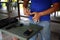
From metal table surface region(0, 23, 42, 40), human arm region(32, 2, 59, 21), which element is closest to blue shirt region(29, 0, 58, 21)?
human arm region(32, 2, 59, 21)

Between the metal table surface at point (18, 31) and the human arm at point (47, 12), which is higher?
the human arm at point (47, 12)

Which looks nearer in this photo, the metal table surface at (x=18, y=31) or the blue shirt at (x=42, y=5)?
the metal table surface at (x=18, y=31)

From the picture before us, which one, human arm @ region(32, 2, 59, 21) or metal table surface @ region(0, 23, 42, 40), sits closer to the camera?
metal table surface @ region(0, 23, 42, 40)

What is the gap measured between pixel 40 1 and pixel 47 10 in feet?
0.46

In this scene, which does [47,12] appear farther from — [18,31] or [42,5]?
[18,31]

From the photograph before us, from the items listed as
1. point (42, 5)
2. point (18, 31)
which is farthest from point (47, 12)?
point (18, 31)

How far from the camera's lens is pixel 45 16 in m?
1.24

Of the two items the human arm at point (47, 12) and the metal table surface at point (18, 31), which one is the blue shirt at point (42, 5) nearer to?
the human arm at point (47, 12)

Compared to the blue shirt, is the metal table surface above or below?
below

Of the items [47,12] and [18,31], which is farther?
[47,12]

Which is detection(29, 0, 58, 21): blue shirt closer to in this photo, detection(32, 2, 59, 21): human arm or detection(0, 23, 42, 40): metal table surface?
detection(32, 2, 59, 21): human arm

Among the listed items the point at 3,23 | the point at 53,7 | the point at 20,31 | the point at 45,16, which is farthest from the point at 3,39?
the point at 53,7

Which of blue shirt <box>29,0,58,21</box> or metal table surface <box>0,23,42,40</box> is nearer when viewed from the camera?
metal table surface <box>0,23,42,40</box>

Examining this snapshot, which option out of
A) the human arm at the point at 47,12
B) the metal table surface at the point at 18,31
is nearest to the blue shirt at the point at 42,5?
the human arm at the point at 47,12
